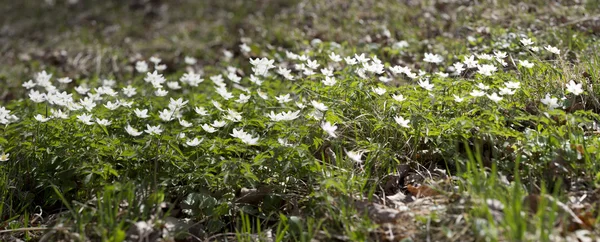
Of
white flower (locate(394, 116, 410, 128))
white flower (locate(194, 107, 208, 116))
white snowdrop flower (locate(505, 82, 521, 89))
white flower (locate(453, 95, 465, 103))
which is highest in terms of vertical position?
white snowdrop flower (locate(505, 82, 521, 89))

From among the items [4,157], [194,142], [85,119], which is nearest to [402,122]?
[194,142]

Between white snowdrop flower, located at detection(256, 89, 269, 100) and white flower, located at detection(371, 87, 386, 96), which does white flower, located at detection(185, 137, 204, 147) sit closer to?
white snowdrop flower, located at detection(256, 89, 269, 100)

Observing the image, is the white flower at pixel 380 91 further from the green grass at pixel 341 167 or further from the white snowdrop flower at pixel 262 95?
the white snowdrop flower at pixel 262 95

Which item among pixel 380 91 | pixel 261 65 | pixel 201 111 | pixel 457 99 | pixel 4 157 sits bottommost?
pixel 4 157

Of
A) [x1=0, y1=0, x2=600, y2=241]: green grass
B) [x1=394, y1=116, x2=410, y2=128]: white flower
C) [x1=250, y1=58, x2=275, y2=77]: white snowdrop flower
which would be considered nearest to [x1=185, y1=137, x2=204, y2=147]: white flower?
[x1=0, y1=0, x2=600, y2=241]: green grass

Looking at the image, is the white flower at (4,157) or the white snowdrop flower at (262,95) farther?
the white snowdrop flower at (262,95)

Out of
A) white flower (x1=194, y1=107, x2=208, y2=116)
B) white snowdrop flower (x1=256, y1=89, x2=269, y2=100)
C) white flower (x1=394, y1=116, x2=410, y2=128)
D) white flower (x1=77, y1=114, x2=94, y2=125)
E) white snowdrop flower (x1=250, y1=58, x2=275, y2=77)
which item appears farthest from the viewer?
white snowdrop flower (x1=250, y1=58, x2=275, y2=77)

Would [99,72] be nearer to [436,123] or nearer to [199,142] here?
[199,142]

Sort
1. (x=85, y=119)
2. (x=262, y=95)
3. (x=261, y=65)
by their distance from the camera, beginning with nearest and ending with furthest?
(x=85, y=119) < (x=262, y=95) < (x=261, y=65)

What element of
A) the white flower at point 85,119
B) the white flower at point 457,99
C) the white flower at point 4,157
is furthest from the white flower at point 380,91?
the white flower at point 4,157

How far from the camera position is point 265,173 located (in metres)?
2.79

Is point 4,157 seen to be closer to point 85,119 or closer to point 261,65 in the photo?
point 85,119

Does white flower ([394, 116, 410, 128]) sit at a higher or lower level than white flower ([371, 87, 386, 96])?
higher

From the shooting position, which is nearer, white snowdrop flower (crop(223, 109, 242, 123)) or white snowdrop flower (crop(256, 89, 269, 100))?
white snowdrop flower (crop(223, 109, 242, 123))
